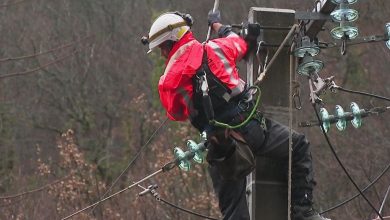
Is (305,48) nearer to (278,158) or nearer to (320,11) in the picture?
(320,11)

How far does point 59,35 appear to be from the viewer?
103 ft

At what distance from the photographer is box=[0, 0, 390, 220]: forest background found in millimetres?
21125

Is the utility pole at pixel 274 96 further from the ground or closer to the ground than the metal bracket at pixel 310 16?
closer to the ground

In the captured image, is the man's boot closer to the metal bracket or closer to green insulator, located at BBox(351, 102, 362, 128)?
green insulator, located at BBox(351, 102, 362, 128)

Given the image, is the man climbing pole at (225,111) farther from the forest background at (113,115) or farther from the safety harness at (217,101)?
the forest background at (113,115)

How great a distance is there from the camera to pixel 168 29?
7051 millimetres

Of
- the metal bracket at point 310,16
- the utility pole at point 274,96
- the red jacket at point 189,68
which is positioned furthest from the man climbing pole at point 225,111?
the metal bracket at point 310,16

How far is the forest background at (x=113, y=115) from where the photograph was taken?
2112 centimetres

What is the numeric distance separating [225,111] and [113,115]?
2560cm

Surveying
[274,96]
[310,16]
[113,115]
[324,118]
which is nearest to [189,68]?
[274,96]

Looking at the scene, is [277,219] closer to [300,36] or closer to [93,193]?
[300,36]

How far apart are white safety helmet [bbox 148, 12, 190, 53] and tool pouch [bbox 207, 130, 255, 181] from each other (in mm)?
869

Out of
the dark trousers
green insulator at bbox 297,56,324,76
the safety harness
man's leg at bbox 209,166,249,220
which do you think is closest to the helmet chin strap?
the safety harness

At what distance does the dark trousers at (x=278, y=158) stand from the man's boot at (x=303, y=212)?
3 centimetres
